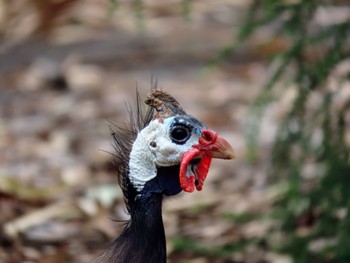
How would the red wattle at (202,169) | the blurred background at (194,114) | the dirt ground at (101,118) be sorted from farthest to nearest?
the dirt ground at (101,118) < the blurred background at (194,114) < the red wattle at (202,169)

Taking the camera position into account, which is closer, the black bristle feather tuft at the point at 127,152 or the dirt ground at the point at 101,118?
the black bristle feather tuft at the point at 127,152

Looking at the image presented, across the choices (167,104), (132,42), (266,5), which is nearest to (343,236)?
(266,5)

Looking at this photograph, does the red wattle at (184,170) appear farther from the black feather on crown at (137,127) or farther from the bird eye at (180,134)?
the black feather on crown at (137,127)

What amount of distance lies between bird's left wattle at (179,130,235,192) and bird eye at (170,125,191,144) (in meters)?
0.04

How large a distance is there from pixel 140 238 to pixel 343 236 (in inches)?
50.5

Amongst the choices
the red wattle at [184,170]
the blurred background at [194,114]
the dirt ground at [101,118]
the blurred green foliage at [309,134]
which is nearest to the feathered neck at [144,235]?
the red wattle at [184,170]

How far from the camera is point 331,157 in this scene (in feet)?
16.1

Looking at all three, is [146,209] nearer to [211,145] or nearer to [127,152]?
[127,152]

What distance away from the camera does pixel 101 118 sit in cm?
745

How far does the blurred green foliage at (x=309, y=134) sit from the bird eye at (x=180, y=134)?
107 cm

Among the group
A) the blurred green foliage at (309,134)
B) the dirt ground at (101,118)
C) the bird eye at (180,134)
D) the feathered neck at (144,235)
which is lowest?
the feathered neck at (144,235)

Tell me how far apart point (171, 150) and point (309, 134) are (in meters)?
1.70

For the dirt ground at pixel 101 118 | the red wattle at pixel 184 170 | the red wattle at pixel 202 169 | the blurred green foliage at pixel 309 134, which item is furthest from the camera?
the dirt ground at pixel 101 118

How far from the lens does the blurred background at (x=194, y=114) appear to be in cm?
500
